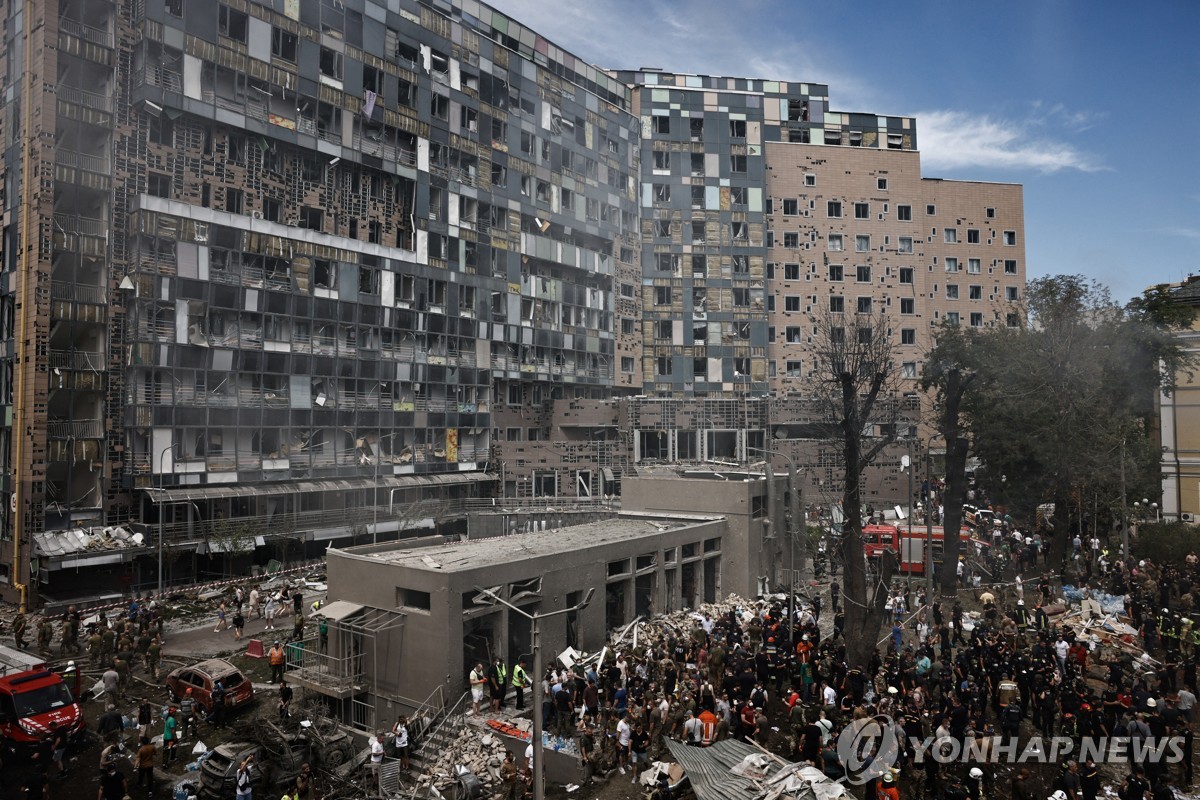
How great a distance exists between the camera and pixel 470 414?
62031 millimetres

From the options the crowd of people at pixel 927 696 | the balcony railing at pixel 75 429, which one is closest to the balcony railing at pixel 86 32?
the balcony railing at pixel 75 429

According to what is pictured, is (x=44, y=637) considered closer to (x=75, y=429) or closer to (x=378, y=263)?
(x=75, y=429)

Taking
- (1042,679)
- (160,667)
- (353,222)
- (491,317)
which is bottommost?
(160,667)

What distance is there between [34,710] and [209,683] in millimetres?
4650

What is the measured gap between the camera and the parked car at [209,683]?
87.7 feet

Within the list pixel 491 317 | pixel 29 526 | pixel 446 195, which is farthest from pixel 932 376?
pixel 29 526

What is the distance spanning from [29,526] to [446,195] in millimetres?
32520

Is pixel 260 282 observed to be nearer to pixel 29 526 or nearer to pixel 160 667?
pixel 29 526

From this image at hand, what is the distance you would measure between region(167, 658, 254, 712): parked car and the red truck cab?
3241 millimetres

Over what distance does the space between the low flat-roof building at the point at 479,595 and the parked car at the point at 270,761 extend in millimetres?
2191

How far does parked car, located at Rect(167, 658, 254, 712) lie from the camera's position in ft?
87.7

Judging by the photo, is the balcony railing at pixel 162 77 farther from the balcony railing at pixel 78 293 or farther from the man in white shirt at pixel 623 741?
the man in white shirt at pixel 623 741

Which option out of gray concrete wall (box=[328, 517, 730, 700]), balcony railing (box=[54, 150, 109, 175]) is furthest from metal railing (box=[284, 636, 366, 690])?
balcony railing (box=[54, 150, 109, 175])

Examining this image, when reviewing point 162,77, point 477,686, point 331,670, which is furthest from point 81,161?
point 477,686
